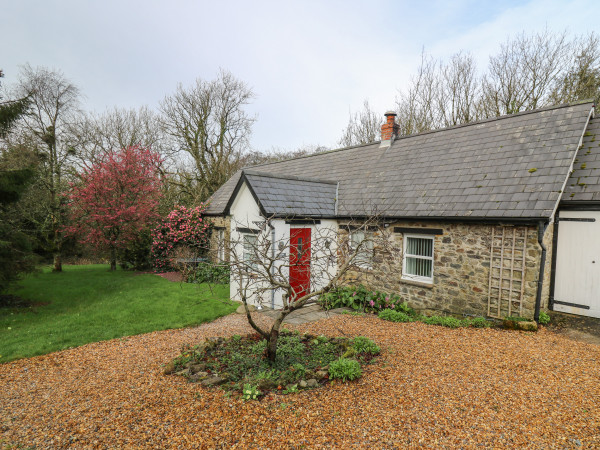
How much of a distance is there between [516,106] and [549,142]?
45.1ft

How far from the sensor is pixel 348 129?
2864 centimetres

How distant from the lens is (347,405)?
424cm

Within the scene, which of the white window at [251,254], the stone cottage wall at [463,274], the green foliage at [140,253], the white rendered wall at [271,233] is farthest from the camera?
the green foliage at [140,253]

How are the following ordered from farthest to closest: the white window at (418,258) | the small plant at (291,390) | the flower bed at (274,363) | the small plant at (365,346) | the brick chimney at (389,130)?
the brick chimney at (389,130)
the white window at (418,258)
the small plant at (365,346)
the flower bed at (274,363)
the small plant at (291,390)

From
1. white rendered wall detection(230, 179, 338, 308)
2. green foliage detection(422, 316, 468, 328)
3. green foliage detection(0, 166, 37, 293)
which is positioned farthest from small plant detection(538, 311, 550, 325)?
green foliage detection(0, 166, 37, 293)

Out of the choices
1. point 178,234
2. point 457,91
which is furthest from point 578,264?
point 457,91

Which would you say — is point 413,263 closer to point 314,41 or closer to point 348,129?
point 314,41

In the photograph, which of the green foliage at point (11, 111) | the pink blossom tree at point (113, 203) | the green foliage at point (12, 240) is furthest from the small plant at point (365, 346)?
the pink blossom tree at point (113, 203)

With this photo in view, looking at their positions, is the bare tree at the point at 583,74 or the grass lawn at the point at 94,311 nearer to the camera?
the grass lawn at the point at 94,311

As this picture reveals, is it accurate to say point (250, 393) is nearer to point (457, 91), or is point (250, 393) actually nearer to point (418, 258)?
point (418, 258)

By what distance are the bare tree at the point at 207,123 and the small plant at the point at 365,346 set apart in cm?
2113

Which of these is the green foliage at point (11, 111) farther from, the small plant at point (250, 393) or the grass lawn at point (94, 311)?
the small plant at point (250, 393)

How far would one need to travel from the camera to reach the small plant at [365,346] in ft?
19.2

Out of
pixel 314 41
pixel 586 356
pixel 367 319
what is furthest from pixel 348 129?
pixel 586 356
